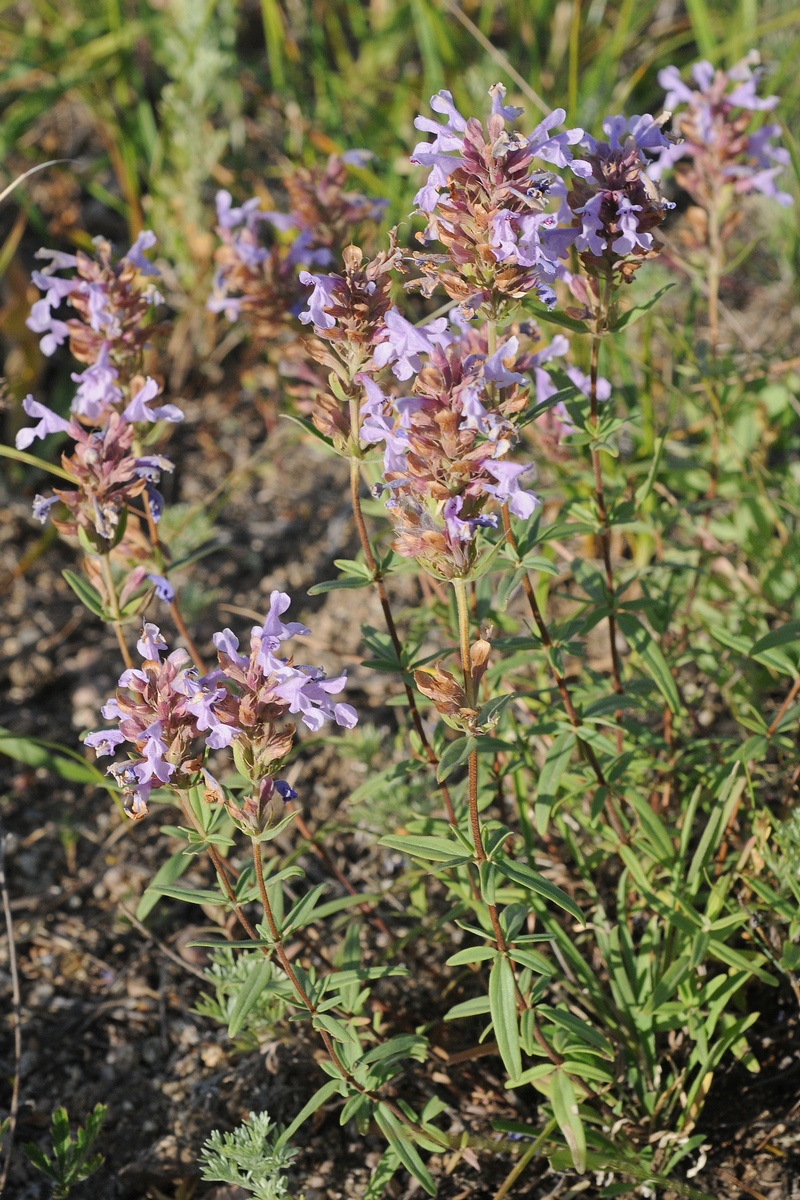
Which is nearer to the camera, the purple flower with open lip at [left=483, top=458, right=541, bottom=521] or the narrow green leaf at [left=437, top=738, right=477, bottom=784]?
the purple flower with open lip at [left=483, top=458, right=541, bottom=521]

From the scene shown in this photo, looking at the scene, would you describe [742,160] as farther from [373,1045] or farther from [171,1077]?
[171,1077]

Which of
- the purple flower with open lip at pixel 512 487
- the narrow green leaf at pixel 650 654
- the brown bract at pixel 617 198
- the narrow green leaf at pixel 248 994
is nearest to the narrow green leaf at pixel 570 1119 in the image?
the narrow green leaf at pixel 248 994

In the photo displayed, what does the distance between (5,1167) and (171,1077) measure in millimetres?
539

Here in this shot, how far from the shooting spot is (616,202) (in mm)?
2469

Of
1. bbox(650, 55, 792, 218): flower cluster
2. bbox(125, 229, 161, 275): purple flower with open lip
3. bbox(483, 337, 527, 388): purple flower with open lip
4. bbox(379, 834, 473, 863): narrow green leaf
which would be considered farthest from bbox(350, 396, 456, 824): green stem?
bbox(650, 55, 792, 218): flower cluster

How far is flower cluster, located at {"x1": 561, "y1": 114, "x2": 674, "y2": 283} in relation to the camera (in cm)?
240

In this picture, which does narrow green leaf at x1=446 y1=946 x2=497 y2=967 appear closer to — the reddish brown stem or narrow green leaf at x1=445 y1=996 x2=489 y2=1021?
narrow green leaf at x1=445 y1=996 x2=489 y2=1021

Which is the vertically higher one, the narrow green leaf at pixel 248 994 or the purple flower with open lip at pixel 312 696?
the purple flower with open lip at pixel 312 696

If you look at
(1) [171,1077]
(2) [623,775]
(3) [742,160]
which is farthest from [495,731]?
(3) [742,160]

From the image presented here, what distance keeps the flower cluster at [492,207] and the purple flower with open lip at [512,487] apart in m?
0.39

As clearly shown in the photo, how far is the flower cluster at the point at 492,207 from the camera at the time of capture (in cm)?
221

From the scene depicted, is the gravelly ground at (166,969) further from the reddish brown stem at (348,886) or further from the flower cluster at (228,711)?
the flower cluster at (228,711)

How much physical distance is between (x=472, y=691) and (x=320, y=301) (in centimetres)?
90

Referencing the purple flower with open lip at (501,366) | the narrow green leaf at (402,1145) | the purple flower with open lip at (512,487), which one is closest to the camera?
the purple flower with open lip at (512,487)
